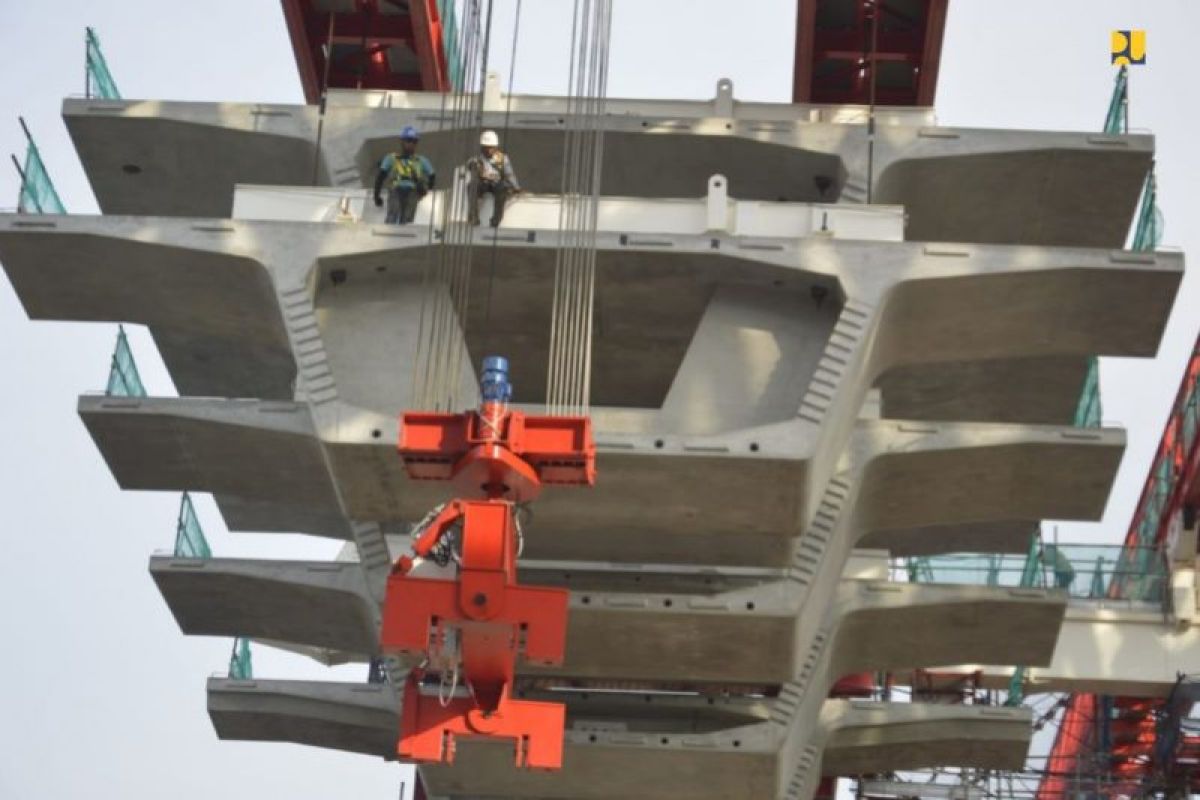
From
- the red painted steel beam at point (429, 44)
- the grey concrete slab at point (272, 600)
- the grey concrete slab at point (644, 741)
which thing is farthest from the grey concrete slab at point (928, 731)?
the red painted steel beam at point (429, 44)

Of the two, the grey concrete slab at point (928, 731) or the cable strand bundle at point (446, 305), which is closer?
the cable strand bundle at point (446, 305)

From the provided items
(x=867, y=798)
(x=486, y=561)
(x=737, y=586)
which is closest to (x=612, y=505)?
(x=737, y=586)

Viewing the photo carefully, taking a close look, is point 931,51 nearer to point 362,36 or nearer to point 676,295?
point 676,295

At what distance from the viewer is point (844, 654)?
41781 millimetres

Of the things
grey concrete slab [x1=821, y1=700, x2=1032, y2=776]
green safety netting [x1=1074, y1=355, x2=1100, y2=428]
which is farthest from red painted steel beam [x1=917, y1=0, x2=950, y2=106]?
grey concrete slab [x1=821, y1=700, x2=1032, y2=776]

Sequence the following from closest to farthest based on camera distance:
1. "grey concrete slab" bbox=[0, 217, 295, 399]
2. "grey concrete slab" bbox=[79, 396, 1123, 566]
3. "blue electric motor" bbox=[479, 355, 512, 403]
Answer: "blue electric motor" bbox=[479, 355, 512, 403] < "grey concrete slab" bbox=[79, 396, 1123, 566] < "grey concrete slab" bbox=[0, 217, 295, 399]

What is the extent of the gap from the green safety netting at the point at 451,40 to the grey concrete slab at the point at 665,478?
932cm

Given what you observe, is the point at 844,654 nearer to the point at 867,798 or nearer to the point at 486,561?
the point at 867,798

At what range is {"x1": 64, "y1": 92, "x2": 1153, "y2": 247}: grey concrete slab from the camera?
39688mm

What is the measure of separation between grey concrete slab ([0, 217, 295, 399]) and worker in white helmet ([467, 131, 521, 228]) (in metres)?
3.12

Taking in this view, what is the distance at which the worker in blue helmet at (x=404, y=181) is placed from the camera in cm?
3709

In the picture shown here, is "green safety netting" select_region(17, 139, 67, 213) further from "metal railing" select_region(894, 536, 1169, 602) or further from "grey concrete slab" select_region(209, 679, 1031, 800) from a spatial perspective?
"metal railing" select_region(894, 536, 1169, 602)

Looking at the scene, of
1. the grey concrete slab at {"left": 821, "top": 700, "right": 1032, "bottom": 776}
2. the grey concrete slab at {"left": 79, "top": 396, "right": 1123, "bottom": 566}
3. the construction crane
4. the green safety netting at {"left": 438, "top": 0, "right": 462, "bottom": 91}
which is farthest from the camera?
the construction crane

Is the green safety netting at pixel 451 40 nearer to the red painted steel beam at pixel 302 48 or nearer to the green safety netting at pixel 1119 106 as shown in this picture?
the red painted steel beam at pixel 302 48
